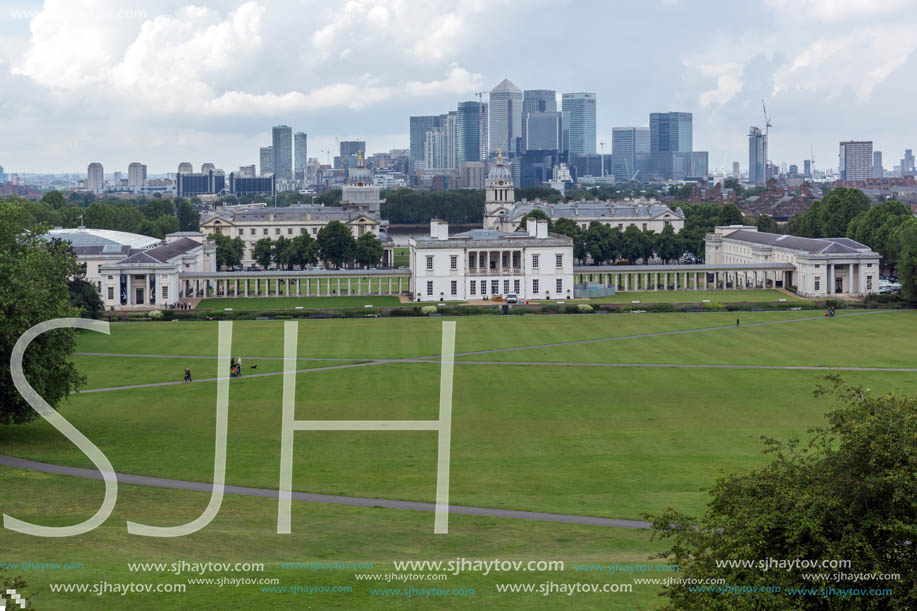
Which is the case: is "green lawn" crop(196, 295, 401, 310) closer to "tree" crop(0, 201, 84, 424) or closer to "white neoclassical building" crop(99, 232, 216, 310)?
"white neoclassical building" crop(99, 232, 216, 310)

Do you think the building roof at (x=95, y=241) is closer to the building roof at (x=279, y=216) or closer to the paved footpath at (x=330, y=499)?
the building roof at (x=279, y=216)

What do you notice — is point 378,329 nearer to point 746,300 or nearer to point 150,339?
point 150,339

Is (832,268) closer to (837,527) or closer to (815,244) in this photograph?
(815,244)

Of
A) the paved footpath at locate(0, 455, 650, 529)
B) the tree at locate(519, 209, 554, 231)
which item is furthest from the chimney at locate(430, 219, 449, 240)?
the paved footpath at locate(0, 455, 650, 529)

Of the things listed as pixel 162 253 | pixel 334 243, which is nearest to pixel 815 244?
pixel 334 243

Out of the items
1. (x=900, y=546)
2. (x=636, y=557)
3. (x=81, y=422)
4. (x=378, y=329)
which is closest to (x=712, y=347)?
(x=378, y=329)
